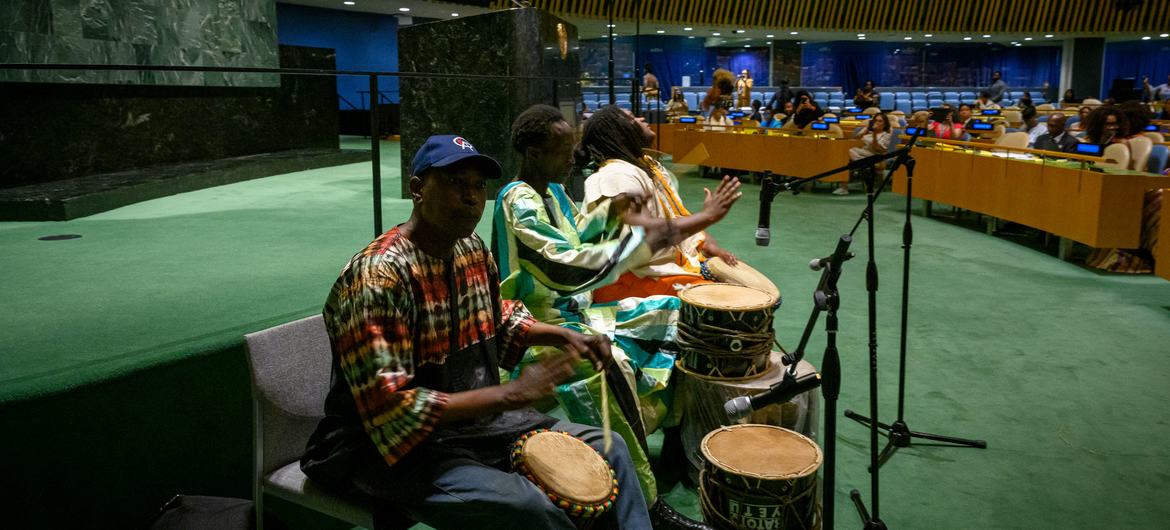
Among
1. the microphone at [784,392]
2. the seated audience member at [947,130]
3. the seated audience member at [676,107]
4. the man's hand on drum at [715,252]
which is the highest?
the seated audience member at [676,107]

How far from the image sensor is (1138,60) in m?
26.1

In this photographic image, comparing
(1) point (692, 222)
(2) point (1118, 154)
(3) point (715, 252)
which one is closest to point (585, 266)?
(1) point (692, 222)

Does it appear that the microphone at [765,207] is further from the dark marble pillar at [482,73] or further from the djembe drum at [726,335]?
the dark marble pillar at [482,73]

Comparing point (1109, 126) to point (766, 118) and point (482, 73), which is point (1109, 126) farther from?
point (766, 118)

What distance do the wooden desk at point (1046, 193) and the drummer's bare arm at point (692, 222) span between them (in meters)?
4.83

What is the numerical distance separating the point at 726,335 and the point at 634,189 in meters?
0.66

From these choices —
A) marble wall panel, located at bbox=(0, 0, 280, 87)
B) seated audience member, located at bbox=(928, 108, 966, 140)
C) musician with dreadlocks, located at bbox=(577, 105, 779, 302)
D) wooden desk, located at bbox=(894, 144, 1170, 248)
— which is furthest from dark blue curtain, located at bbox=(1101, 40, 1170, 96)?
musician with dreadlocks, located at bbox=(577, 105, 779, 302)

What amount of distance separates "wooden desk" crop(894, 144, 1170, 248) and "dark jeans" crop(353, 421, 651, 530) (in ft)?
19.8

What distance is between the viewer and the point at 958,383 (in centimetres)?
416

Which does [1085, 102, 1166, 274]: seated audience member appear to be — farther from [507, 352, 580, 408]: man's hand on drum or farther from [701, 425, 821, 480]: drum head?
[507, 352, 580, 408]: man's hand on drum

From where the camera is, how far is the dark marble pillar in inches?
270

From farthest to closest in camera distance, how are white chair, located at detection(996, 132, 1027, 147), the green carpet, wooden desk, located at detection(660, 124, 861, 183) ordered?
1. wooden desk, located at detection(660, 124, 861, 183)
2. white chair, located at detection(996, 132, 1027, 147)
3. the green carpet

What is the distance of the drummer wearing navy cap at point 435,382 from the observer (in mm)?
1805

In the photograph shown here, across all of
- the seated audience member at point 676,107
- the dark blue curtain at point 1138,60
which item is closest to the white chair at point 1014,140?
the seated audience member at point 676,107
